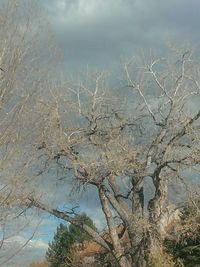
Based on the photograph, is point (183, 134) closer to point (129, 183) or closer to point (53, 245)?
point (129, 183)

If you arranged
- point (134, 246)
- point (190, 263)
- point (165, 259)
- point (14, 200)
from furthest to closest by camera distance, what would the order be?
point (190, 263), point (134, 246), point (165, 259), point (14, 200)

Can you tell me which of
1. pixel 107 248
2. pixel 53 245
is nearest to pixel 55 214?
pixel 107 248

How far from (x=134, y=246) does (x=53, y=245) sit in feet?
124

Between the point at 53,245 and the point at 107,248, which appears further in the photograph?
the point at 53,245

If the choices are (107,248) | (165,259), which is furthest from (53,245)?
(165,259)

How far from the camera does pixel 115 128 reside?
101 feet

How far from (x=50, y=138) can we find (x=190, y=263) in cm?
960

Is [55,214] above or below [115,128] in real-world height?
below

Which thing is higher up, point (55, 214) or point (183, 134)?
point (183, 134)

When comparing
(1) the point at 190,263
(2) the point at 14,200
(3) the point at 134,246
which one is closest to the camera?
(2) the point at 14,200

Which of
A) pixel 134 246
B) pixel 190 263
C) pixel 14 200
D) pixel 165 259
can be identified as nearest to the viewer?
pixel 14 200

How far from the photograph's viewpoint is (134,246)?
2916cm

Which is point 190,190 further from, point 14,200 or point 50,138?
point 14,200

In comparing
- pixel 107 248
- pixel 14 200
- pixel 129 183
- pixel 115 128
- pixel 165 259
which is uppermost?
pixel 115 128
